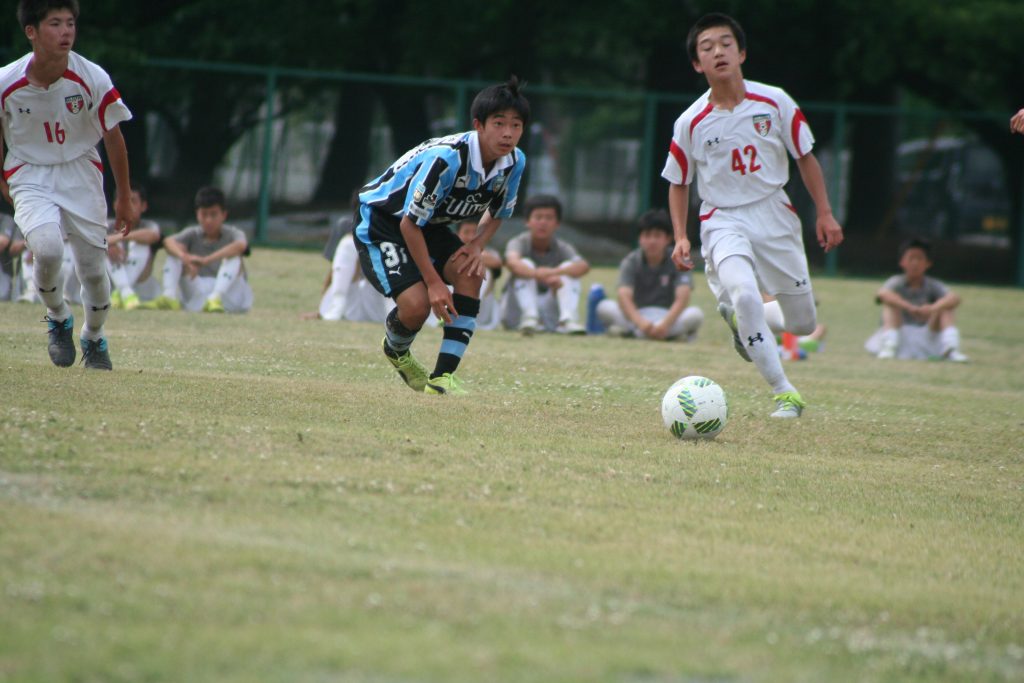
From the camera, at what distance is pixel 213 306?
14398mm

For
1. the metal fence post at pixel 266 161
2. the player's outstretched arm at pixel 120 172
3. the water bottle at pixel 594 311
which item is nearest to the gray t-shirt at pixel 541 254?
the water bottle at pixel 594 311

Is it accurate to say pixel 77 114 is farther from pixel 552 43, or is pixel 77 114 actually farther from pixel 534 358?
pixel 552 43

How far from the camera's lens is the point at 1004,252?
2397 centimetres

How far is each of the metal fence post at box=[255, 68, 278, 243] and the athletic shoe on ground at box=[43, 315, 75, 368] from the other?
1421cm

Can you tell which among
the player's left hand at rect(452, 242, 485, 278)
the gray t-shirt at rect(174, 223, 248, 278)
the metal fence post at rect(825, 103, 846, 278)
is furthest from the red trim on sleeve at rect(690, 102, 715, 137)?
the metal fence post at rect(825, 103, 846, 278)

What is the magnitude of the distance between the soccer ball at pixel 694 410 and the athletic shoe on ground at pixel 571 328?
7.45 m

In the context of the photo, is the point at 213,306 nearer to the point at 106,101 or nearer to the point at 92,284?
the point at 92,284

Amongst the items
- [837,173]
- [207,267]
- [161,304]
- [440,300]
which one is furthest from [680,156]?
[837,173]

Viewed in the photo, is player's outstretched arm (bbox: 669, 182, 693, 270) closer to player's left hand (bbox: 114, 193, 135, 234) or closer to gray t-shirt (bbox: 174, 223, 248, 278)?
player's left hand (bbox: 114, 193, 135, 234)

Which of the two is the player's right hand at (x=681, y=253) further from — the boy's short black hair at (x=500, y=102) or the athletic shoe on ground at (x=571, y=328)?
the athletic shoe on ground at (x=571, y=328)

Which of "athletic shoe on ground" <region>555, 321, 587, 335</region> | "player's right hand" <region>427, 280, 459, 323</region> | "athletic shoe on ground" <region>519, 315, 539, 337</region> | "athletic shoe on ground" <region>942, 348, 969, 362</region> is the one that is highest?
"player's right hand" <region>427, 280, 459, 323</region>

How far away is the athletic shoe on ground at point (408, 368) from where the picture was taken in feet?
26.5

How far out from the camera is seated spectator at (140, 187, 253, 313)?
14.6 m

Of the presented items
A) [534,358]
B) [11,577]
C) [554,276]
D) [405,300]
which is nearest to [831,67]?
[554,276]
